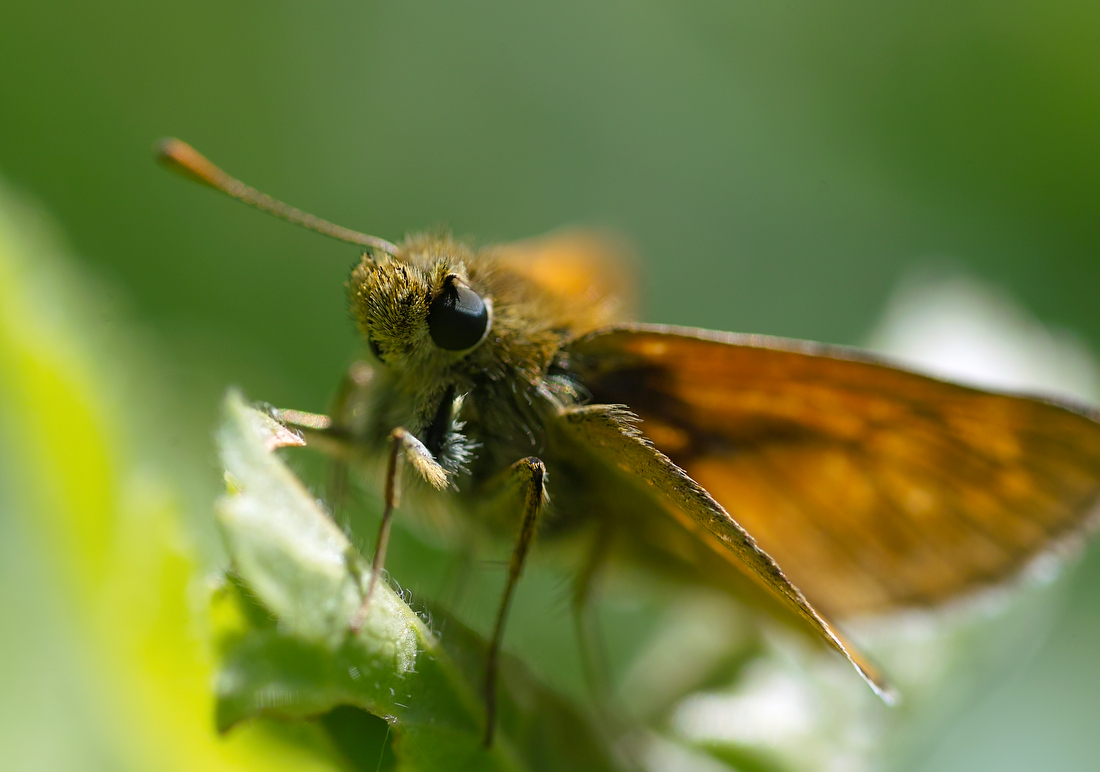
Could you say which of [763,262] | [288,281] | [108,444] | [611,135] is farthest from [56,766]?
[611,135]

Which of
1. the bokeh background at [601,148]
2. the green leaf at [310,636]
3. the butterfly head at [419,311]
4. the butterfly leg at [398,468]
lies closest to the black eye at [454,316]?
the butterfly head at [419,311]

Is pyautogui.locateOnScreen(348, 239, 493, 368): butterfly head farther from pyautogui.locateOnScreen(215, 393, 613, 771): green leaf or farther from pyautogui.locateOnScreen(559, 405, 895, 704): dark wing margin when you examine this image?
pyautogui.locateOnScreen(215, 393, 613, 771): green leaf

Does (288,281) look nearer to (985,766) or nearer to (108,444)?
(108,444)

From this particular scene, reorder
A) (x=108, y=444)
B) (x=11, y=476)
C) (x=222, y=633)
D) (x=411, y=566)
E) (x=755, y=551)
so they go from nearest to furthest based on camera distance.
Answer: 1. (x=222, y=633)
2. (x=755, y=551)
3. (x=108, y=444)
4. (x=11, y=476)
5. (x=411, y=566)

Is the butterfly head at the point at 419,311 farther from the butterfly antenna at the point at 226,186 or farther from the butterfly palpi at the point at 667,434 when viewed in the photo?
the butterfly antenna at the point at 226,186

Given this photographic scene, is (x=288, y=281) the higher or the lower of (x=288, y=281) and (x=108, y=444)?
the higher

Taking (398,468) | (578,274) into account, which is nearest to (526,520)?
(398,468)

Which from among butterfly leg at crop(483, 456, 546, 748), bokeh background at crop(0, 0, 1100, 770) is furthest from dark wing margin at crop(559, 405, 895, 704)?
bokeh background at crop(0, 0, 1100, 770)
